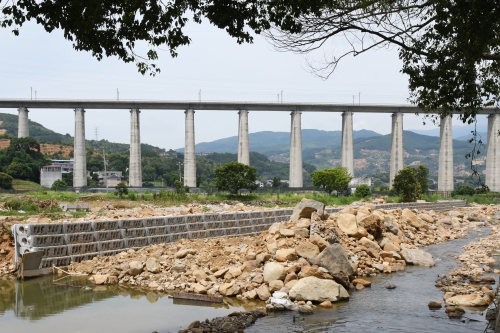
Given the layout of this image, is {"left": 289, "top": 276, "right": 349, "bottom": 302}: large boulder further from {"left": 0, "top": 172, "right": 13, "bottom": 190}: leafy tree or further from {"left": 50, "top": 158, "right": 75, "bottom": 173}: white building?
{"left": 50, "top": 158, "right": 75, "bottom": 173}: white building

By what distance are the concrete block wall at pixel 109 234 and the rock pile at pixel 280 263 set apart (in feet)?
1.93

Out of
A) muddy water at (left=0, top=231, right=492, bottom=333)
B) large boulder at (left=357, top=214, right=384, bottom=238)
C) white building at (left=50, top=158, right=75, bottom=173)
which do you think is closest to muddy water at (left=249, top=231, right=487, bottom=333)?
muddy water at (left=0, top=231, right=492, bottom=333)

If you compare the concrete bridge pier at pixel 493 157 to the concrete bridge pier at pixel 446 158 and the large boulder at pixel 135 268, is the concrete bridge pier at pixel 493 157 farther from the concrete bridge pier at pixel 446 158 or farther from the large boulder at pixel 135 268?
the large boulder at pixel 135 268

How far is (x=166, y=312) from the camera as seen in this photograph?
13.3 m

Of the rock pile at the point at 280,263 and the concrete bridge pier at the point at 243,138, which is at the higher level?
the concrete bridge pier at the point at 243,138

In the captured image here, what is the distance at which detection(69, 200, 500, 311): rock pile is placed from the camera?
14.6 metres

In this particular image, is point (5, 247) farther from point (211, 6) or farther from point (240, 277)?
point (211, 6)

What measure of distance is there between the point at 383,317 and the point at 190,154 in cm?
5789

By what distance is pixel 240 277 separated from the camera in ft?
51.1

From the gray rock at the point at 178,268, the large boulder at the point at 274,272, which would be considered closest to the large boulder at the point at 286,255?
the large boulder at the point at 274,272

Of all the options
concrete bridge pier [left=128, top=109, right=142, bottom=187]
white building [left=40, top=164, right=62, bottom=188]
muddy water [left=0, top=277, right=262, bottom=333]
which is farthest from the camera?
white building [left=40, top=164, right=62, bottom=188]

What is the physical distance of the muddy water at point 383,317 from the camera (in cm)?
1195

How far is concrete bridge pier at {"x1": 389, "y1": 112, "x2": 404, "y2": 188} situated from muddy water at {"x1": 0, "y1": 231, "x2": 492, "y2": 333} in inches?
2281

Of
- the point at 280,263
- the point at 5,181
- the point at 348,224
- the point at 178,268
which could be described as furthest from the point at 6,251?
the point at 5,181
